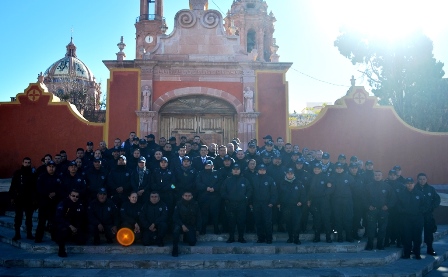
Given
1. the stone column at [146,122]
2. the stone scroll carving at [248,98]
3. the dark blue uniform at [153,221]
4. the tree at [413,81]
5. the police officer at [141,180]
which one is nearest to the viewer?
the dark blue uniform at [153,221]

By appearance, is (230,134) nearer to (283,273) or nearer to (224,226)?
(224,226)

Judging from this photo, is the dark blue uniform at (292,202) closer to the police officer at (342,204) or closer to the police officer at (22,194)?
the police officer at (342,204)

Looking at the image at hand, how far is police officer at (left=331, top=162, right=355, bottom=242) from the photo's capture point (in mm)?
9078

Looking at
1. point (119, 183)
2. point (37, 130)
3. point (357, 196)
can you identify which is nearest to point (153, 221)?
point (119, 183)

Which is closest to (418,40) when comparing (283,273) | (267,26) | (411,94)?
(411,94)

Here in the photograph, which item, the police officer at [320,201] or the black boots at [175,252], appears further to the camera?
the police officer at [320,201]

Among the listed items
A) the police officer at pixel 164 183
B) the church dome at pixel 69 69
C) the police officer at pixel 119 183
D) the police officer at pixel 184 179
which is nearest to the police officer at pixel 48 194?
the police officer at pixel 119 183

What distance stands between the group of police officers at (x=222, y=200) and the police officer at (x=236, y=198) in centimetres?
2

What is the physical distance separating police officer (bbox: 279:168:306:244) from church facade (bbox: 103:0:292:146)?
518 centimetres

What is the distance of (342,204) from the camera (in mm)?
9094

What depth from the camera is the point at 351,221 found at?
30.0 feet

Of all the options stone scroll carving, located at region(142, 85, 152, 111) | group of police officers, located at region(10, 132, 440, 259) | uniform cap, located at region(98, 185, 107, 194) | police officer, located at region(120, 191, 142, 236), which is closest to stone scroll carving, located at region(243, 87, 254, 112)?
stone scroll carving, located at region(142, 85, 152, 111)

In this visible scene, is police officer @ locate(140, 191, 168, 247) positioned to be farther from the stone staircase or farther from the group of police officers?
the stone staircase

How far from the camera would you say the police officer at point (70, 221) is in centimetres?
808
